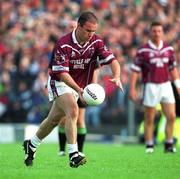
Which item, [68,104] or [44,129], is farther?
[44,129]

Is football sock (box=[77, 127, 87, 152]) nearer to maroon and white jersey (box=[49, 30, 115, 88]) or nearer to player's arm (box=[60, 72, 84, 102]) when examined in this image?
maroon and white jersey (box=[49, 30, 115, 88])

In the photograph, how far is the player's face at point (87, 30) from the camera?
32.0 ft

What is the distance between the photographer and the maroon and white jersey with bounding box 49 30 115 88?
9867 millimetres

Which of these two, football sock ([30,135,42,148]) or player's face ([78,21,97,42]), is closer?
player's face ([78,21,97,42])

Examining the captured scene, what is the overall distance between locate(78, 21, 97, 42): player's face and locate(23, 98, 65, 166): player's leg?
922 mm

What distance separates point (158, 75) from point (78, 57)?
15.2 ft

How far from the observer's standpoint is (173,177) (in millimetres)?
8812

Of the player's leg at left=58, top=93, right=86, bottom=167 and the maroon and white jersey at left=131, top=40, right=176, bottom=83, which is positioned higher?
the maroon and white jersey at left=131, top=40, right=176, bottom=83

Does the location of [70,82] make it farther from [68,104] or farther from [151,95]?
[151,95]

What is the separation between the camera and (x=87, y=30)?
9.79 metres

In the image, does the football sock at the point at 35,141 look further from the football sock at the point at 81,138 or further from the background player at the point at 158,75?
the background player at the point at 158,75

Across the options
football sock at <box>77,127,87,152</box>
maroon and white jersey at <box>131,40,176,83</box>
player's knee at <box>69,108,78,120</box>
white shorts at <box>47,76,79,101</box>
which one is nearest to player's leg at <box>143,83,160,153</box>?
maroon and white jersey at <box>131,40,176,83</box>

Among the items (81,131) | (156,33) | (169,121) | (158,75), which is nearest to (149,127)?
(169,121)

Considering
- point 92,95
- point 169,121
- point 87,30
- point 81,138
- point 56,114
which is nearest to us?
point 92,95
